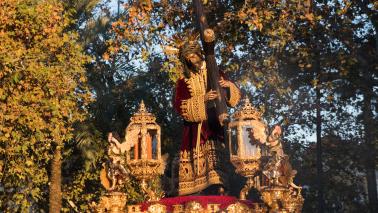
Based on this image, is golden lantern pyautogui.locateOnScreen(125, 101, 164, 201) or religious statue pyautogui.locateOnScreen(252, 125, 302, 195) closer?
religious statue pyautogui.locateOnScreen(252, 125, 302, 195)

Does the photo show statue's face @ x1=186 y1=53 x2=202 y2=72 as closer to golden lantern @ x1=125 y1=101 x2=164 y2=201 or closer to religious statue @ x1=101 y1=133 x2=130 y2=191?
golden lantern @ x1=125 y1=101 x2=164 y2=201

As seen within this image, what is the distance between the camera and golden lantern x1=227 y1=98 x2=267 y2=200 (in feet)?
35.8

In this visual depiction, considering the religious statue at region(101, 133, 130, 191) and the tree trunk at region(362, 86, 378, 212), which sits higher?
the tree trunk at region(362, 86, 378, 212)

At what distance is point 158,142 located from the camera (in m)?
11.7

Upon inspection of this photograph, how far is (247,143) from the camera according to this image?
11.0m

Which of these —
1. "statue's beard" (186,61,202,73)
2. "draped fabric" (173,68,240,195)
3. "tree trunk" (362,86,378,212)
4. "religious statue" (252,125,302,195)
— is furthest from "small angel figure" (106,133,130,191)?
"tree trunk" (362,86,378,212)

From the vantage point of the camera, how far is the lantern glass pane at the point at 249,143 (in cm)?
1099

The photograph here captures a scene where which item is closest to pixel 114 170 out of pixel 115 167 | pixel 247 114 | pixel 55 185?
pixel 115 167

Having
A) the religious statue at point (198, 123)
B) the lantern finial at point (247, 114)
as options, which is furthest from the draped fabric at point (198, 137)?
the lantern finial at point (247, 114)

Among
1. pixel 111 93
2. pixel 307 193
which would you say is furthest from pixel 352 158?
pixel 111 93

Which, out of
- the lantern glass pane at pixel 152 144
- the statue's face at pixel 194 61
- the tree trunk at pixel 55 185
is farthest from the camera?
the tree trunk at pixel 55 185

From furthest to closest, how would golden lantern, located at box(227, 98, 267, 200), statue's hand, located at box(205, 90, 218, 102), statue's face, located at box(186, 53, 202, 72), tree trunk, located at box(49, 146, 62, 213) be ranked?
1. tree trunk, located at box(49, 146, 62, 213)
2. statue's face, located at box(186, 53, 202, 72)
3. statue's hand, located at box(205, 90, 218, 102)
4. golden lantern, located at box(227, 98, 267, 200)

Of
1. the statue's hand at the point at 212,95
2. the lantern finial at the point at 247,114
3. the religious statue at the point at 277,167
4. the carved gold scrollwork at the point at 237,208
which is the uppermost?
the statue's hand at the point at 212,95

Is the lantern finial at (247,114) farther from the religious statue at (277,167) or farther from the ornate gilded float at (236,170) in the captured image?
the religious statue at (277,167)
